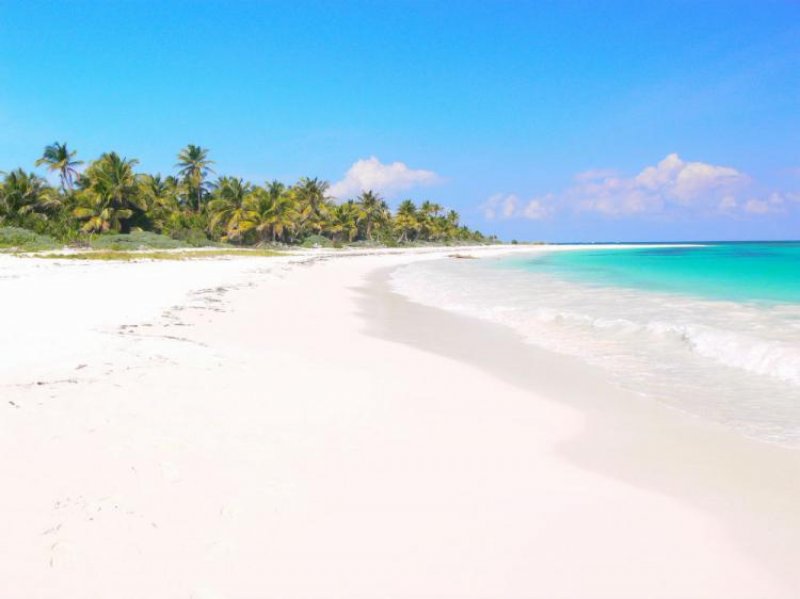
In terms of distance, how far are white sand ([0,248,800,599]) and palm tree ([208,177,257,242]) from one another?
5590 cm

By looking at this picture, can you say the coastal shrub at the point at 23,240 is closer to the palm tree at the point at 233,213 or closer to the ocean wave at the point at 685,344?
the palm tree at the point at 233,213

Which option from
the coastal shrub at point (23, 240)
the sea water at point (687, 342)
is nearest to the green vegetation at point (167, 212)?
the coastal shrub at point (23, 240)

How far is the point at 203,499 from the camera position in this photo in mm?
3041

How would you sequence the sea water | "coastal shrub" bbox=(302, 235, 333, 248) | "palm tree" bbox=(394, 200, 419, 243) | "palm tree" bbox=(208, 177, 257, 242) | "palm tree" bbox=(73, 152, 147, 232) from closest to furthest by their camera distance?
1. the sea water
2. "palm tree" bbox=(73, 152, 147, 232)
3. "palm tree" bbox=(208, 177, 257, 242)
4. "coastal shrub" bbox=(302, 235, 333, 248)
5. "palm tree" bbox=(394, 200, 419, 243)

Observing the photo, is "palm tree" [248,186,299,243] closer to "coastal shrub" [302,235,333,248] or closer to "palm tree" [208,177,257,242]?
"palm tree" [208,177,257,242]

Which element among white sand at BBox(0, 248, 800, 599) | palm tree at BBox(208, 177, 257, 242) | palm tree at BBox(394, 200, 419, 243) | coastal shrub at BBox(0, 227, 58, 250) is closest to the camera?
white sand at BBox(0, 248, 800, 599)

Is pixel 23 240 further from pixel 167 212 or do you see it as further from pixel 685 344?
pixel 685 344

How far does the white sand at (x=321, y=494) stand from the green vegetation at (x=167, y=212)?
3698 centimetres

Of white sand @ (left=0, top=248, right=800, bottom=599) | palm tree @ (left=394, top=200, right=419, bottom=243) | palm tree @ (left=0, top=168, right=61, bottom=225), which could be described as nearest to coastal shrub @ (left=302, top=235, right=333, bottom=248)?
palm tree @ (left=394, top=200, right=419, bottom=243)

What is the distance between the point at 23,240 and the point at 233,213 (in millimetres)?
25847

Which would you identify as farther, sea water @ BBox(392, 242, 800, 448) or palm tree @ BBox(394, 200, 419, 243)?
palm tree @ BBox(394, 200, 419, 243)

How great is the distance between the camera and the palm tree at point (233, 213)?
195 feet

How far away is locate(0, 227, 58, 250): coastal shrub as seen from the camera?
112 feet

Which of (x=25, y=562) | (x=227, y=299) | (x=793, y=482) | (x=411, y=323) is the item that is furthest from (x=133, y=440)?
(x=227, y=299)
